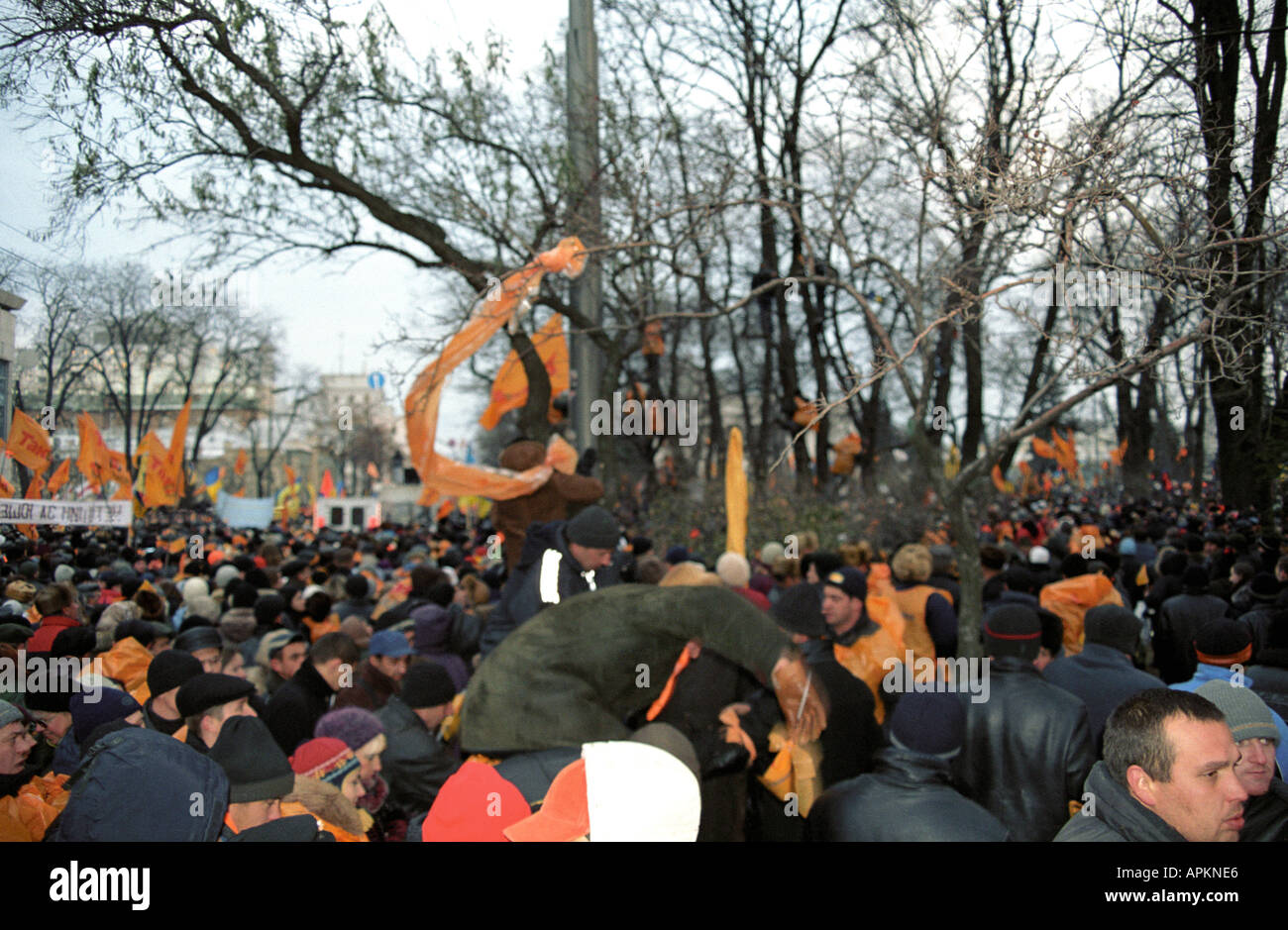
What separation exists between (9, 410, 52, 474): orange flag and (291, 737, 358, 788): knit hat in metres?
1.86

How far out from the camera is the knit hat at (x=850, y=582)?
17.1 feet

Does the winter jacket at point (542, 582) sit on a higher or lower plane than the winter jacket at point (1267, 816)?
higher

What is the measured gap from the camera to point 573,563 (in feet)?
16.1

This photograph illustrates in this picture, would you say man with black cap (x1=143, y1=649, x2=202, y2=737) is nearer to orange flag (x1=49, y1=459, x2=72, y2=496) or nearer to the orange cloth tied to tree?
orange flag (x1=49, y1=459, x2=72, y2=496)

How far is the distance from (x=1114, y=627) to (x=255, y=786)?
3728 millimetres

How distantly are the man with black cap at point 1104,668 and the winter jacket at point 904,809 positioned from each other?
5.42ft

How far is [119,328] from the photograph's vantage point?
5.39 metres

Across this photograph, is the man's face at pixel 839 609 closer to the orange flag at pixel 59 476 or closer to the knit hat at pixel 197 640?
the knit hat at pixel 197 640

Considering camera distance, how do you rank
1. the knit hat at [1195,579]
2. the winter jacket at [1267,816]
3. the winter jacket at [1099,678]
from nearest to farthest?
the winter jacket at [1267,816] → the winter jacket at [1099,678] → the knit hat at [1195,579]

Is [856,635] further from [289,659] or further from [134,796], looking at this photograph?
[134,796]

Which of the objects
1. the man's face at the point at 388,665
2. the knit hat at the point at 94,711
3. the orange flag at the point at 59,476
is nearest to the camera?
the knit hat at the point at 94,711

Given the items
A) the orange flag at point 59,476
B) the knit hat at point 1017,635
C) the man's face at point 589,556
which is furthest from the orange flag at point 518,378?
the knit hat at point 1017,635
